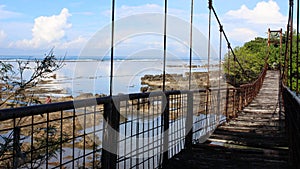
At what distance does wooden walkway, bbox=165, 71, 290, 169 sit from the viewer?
2719mm

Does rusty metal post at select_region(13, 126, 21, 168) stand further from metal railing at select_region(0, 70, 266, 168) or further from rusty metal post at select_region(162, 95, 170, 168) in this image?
rusty metal post at select_region(162, 95, 170, 168)

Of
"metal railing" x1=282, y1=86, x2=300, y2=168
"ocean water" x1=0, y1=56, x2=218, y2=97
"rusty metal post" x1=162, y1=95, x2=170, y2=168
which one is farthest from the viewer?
"ocean water" x1=0, y1=56, x2=218, y2=97

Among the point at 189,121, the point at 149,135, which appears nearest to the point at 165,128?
the point at 149,135

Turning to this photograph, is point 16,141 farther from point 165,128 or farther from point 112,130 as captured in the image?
point 165,128

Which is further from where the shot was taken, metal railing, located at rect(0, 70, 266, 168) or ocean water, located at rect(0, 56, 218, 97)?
ocean water, located at rect(0, 56, 218, 97)

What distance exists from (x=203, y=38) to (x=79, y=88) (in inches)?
136

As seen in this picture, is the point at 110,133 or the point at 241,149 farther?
the point at 241,149

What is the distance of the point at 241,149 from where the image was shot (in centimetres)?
325

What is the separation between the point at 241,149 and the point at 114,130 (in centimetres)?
188

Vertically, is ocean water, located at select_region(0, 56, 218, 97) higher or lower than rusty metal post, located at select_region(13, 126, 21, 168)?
higher

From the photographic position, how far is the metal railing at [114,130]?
1.27 m

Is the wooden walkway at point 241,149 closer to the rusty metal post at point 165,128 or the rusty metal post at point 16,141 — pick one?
the rusty metal post at point 165,128

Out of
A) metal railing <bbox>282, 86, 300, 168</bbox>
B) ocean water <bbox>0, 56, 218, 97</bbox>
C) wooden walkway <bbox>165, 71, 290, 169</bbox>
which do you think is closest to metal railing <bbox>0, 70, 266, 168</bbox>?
wooden walkway <bbox>165, 71, 290, 169</bbox>

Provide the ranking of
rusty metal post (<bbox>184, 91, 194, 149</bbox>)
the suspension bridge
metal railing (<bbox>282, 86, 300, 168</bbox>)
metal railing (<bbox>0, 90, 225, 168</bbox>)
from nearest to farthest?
metal railing (<bbox>0, 90, 225, 168</bbox>), the suspension bridge, metal railing (<bbox>282, 86, 300, 168</bbox>), rusty metal post (<bbox>184, 91, 194, 149</bbox>)
